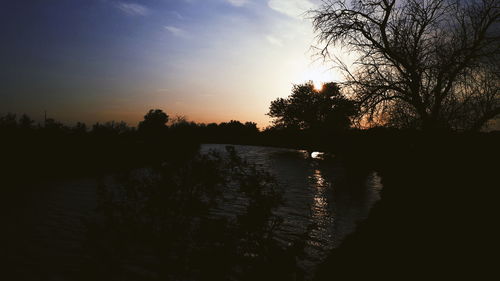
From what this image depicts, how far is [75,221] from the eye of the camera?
1352cm

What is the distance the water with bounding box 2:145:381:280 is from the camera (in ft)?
29.2

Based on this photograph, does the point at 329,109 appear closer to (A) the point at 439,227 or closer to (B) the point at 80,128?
(A) the point at 439,227

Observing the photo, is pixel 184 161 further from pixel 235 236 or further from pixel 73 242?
pixel 73 242

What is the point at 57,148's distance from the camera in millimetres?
30688

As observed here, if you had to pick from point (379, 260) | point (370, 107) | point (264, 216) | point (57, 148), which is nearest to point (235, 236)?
point (264, 216)

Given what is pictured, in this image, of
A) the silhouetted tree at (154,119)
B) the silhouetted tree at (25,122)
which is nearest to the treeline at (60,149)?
the silhouetted tree at (25,122)

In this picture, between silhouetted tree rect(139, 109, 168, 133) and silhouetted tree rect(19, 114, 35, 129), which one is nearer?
silhouetted tree rect(19, 114, 35, 129)

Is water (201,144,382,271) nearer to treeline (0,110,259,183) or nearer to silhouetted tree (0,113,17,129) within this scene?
treeline (0,110,259,183)

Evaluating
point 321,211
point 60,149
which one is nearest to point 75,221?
point 321,211

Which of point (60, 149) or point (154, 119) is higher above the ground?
point (154, 119)

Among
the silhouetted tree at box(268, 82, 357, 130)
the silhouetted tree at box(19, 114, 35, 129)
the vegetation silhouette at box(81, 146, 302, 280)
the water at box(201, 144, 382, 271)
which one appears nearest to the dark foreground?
the vegetation silhouette at box(81, 146, 302, 280)

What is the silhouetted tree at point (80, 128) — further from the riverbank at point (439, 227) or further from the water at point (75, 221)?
the riverbank at point (439, 227)

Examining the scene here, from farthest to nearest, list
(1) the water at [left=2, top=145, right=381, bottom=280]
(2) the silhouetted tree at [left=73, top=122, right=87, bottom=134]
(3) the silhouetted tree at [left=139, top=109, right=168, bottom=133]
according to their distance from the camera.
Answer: (3) the silhouetted tree at [left=139, top=109, right=168, bottom=133] < (2) the silhouetted tree at [left=73, top=122, right=87, bottom=134] < (1) the water at [left=2, top=145, right=381, bottom=280]

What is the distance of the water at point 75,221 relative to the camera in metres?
8.89
